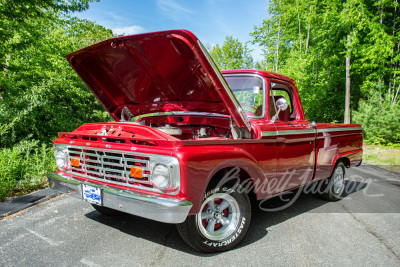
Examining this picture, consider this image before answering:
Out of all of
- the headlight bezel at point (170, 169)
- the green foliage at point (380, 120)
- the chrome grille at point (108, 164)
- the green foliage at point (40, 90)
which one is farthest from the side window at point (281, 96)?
the green foliage at point (380, 120)

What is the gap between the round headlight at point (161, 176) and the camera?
7.34ft

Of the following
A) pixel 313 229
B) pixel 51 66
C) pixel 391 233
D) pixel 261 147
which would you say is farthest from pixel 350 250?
pixel 51 66

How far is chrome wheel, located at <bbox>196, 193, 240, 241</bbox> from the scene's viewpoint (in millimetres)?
2649

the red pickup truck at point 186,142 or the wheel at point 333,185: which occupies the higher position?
the red pickup truck at point 186,142

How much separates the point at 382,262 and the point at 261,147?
162 cm

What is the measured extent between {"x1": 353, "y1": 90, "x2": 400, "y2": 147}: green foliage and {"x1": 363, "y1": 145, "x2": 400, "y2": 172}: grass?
55cm

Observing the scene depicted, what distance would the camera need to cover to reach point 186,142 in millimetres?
2264

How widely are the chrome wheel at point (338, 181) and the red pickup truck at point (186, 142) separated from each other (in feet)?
1.37

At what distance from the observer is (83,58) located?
11.1 ft

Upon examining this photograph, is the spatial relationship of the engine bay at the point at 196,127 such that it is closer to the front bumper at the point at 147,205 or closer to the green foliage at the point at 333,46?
the front bumper at the point at 147,205

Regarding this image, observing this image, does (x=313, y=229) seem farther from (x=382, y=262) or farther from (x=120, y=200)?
(x=120, y=200)

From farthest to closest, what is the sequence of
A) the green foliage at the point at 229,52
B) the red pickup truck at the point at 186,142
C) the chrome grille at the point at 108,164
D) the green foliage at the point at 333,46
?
the green foliage at the point at 229,52
the green foliage at the point at 333,46
the chrome grille at the point at 108,164
the red pickup truck at the point at 186,142

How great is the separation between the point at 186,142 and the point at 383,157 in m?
10.3

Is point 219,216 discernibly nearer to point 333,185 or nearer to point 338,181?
point 333,185
